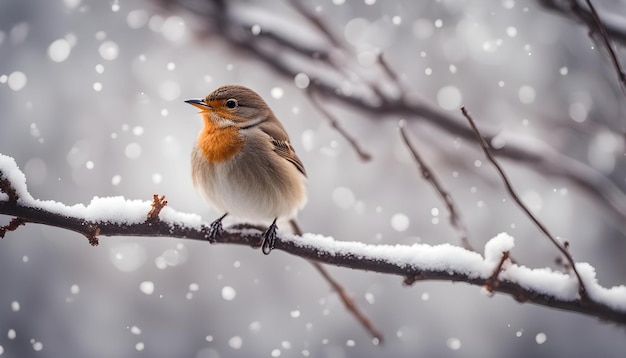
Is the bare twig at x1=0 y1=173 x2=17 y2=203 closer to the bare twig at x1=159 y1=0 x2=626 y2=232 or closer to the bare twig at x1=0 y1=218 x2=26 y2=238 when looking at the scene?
the bare twig at x1=0 y1=218 x2=26 y2=238

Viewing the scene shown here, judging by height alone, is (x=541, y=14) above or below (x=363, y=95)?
above

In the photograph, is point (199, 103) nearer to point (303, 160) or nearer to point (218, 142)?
point (218, 142)

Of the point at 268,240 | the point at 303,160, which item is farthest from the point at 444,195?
the point at 303,160

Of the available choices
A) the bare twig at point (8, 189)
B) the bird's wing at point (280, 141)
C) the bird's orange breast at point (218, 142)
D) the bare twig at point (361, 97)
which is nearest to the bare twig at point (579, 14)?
the bare twig at point (361, 97)

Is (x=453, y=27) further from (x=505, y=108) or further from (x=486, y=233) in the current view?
(x=486, y=233)

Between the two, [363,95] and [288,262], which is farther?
[288,262]

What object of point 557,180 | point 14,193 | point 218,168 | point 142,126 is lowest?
point 14,193

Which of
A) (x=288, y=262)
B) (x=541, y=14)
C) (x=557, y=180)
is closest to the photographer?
(x=557, y=180)

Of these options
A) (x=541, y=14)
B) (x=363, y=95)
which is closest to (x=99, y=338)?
(x=363, y=95)
